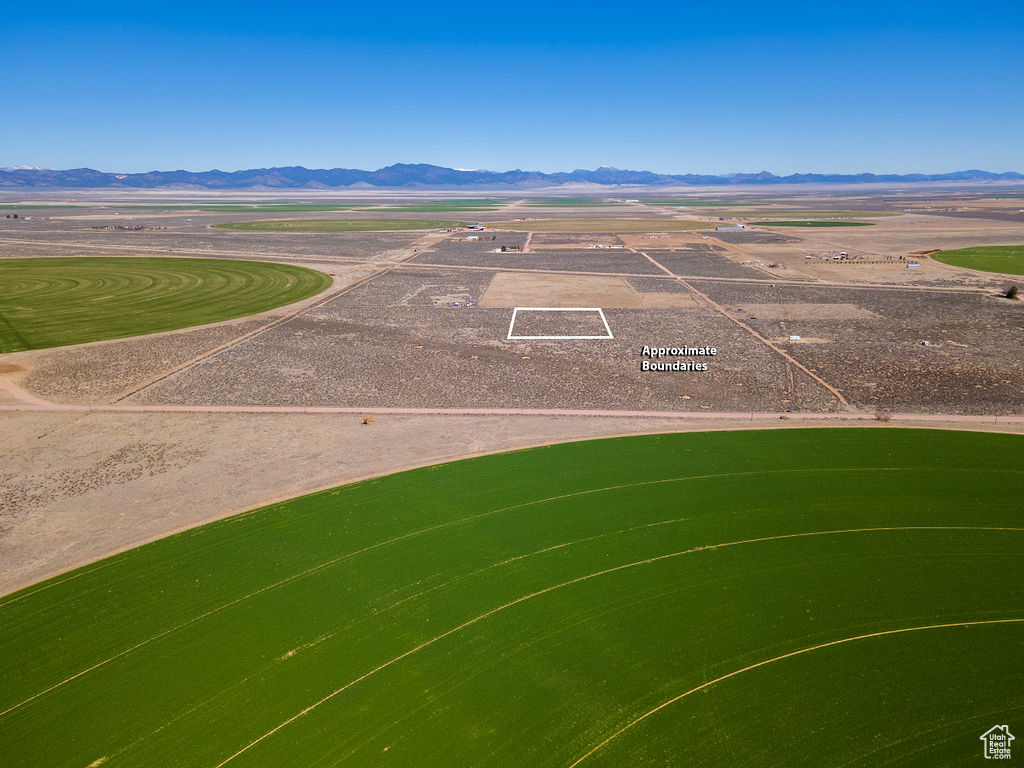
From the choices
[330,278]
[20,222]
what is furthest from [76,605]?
[20,222]

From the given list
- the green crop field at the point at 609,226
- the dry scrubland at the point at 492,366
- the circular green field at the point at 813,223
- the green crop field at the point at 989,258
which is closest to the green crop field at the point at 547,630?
the dry scrubland at the point at 492,366

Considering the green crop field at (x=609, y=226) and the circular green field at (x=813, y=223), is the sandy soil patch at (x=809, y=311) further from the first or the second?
the circular green field at (x=813, y=223)

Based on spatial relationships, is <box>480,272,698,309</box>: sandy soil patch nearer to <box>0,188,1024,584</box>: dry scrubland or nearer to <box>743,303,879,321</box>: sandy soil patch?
<box>0,188,1024,584</box>: dry scrubland

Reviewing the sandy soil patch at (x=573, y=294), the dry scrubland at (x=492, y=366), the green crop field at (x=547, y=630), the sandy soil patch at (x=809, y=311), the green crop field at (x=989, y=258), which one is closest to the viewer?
the green crop field at (x=547, y=630)

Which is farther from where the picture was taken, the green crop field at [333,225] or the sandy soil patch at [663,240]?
the green crop field at [333,225]

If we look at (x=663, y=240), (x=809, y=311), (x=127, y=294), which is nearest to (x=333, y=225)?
(x=663, y=240)

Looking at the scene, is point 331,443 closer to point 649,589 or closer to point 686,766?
point 649,589

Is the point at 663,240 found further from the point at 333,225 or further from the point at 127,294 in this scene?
the point at 127,294
